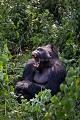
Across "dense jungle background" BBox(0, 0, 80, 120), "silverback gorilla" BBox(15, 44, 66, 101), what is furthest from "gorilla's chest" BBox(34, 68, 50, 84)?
"dense jungle background" BBox(0, 0, 80, 120)

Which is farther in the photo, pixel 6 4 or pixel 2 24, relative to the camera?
pixel 6 4

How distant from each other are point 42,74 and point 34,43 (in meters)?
1.51

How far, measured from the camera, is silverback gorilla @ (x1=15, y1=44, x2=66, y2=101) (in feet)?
18.6

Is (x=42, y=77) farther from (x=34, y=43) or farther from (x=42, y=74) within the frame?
(x=34, y=43)

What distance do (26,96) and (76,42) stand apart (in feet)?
4.66

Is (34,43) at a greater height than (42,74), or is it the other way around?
(34,43)

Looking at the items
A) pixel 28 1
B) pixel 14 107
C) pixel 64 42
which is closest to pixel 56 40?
pixel 64 42

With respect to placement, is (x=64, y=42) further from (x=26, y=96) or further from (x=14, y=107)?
(x=14, y=107)

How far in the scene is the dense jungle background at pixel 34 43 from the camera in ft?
12.7

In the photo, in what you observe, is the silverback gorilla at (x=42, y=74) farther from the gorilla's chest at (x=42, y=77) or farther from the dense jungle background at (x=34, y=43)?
the dense jungle background at (x=34, y=43)

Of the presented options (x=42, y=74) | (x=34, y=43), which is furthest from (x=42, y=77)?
(x=34, y=43)

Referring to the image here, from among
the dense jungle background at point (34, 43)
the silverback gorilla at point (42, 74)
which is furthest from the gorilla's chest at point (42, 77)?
the dense jungle background at point (34, 43)

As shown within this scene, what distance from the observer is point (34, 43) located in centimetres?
733

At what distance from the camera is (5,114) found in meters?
4.19
